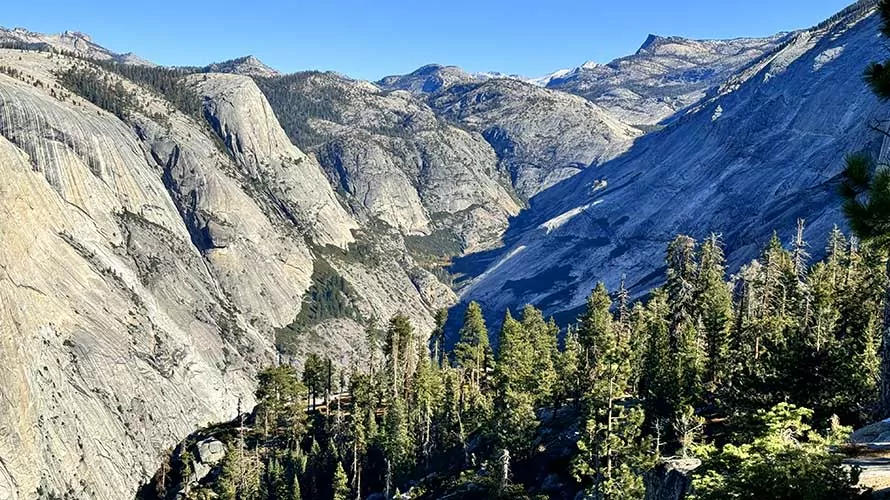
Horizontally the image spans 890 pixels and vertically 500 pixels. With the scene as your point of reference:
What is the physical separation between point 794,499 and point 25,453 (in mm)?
112395

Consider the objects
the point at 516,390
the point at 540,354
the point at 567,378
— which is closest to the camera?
the point at 516,390

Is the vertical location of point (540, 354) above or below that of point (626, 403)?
above

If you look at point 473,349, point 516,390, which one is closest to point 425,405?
point 473,349

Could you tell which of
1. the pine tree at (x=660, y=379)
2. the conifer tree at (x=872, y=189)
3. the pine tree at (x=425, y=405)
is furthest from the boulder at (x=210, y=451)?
the conifer tree at (x=872, y=189)

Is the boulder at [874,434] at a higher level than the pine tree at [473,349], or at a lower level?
lower

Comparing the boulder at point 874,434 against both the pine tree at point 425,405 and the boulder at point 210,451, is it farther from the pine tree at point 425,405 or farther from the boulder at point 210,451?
the boulder at point 210,451

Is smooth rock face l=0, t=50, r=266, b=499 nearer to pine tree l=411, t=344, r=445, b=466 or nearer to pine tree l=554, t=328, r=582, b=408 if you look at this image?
pine tree l=411, t=344, r=445, b=466

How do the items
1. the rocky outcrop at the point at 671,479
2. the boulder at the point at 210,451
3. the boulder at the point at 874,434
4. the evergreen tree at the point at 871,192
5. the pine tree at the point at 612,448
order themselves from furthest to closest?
1. the boulder at the point at 210,451
2. the pine tree at the point at 612,448
3. the rocky outcrop at the point at 671,479
4. the boulder at the point at 874,434
5. the evergreen tree at the point at 871,192

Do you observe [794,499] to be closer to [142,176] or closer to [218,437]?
[218,437]

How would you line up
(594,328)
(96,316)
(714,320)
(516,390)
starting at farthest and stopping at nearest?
(96,316)
(594,328)
(516,390)
(714,320)

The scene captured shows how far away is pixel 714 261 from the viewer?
6862cm

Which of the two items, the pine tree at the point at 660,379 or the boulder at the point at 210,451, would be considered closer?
the pine tree at the point at 660,379

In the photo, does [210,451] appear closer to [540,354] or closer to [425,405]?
[425,405]

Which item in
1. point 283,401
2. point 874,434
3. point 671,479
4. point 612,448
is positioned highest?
point 283,401
